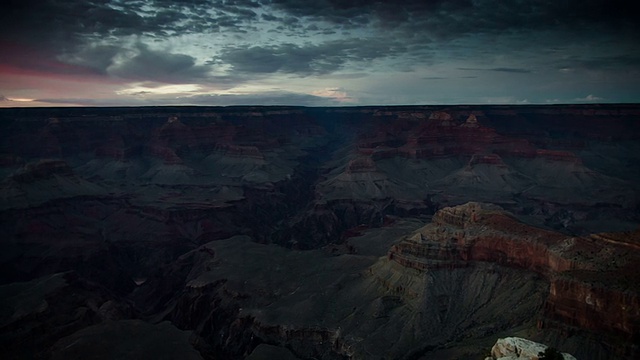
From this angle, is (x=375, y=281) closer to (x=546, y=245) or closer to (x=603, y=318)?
(x=546, y=245)

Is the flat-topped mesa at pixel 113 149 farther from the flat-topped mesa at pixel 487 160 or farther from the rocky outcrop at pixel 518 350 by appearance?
the rocky outcrop at pixel 518 350

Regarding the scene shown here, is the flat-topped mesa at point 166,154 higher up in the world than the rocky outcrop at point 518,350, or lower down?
lower down

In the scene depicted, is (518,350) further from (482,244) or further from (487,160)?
(487,160)

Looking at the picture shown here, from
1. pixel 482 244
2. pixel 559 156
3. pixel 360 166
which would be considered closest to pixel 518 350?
pixel 482 244

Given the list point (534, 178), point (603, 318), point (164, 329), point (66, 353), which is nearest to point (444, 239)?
point (603, 318)

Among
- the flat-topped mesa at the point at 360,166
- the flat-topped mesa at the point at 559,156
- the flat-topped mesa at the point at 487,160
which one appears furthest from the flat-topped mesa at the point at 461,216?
the flat-topped mesa at the point at 559,156

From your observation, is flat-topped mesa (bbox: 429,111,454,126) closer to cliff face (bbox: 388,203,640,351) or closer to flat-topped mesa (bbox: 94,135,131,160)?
flat-topped mesa (bbox: 94,135,131,160)
